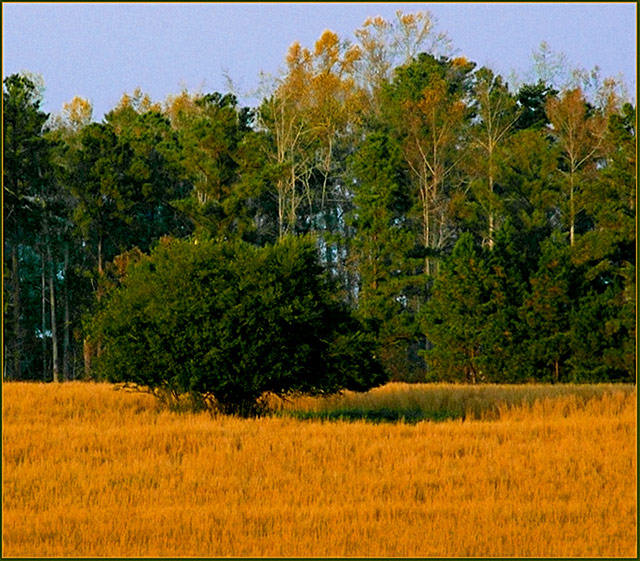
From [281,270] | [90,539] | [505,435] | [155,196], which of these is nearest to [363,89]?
[155,196]

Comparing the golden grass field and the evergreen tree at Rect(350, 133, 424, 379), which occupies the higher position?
the evergreen tree at Rect(350, 133, 424, 379)

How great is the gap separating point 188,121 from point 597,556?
48.8 meters

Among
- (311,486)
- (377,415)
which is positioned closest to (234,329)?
(377,415)

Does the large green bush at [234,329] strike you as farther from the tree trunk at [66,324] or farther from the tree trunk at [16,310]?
the tree trunk at [66,324]

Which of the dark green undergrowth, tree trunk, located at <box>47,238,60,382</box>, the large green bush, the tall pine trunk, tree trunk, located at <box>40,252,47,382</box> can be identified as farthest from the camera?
tree trunk, located at <box>40,252,47,382</box>

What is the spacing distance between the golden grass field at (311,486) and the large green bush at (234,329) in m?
1.05

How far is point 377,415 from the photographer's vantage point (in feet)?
79.9

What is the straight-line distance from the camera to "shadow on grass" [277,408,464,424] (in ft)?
74.5

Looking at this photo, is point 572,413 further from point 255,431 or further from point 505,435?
point 255,431

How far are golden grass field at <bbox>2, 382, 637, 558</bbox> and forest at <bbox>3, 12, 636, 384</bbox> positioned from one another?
67.5 ft

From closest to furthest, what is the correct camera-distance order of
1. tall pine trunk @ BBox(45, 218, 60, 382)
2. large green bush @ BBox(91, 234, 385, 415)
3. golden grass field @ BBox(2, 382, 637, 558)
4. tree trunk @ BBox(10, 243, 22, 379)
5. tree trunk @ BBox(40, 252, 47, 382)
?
golden grass field @ BBox(2, 382, 637, 558), large green bush @ BBox(91, 234, 385, 415), tree trunk @ BBox(10, 243, 22, 379), tall pine trunk @ BBox(45, 218, 60, 382), tree trunk @ BBox(40, 252, 47, 382)

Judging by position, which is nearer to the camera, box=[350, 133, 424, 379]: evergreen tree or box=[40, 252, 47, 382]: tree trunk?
box=[350, 133, 424, 379]: evergreen tree

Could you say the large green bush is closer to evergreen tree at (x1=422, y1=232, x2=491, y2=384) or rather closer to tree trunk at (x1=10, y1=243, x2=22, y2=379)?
evergreen tree at (x1=422, y1=232, x2=491, y2=384)

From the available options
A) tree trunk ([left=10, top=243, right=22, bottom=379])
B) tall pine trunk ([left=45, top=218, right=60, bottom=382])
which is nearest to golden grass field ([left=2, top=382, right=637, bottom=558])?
tree trunk ([left=10, top=243, right=22, bottom=379])
